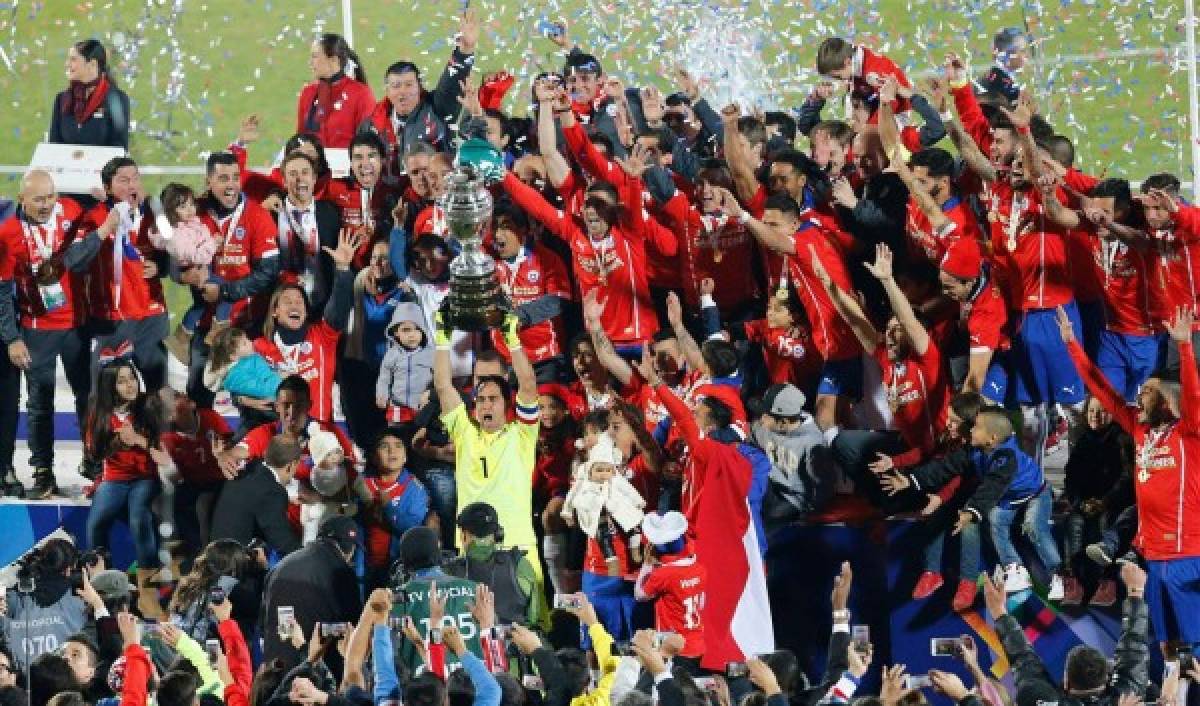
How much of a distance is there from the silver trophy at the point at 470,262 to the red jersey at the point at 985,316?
9.85 ft

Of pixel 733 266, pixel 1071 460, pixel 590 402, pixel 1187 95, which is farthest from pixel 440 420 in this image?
pixel 1187 95

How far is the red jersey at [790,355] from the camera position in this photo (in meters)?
13.9

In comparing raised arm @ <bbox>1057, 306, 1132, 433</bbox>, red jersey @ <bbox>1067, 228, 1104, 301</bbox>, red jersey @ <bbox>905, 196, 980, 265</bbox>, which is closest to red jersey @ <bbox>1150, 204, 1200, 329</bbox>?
red jersey @ <bbox>1067, 228, 1104, 301</bbox>

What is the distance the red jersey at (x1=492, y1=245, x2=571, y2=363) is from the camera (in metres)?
14.5

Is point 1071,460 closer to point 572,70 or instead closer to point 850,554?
point 850,554

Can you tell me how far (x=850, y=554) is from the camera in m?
13.7

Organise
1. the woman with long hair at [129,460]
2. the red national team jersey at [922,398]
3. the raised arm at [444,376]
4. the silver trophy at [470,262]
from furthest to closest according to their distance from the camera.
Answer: the woman with long hair at [129,460]
the raised arm at [444,376]
the red national team jersey at [922,398]
the silver trophy at [470,262]

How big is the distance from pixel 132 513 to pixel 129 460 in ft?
0.85

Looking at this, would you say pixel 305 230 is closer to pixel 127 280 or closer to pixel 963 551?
pixel 127 280

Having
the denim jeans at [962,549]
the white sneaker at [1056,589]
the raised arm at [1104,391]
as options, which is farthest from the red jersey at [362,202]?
the white sneaker at [1056,589]

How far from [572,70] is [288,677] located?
171 inches

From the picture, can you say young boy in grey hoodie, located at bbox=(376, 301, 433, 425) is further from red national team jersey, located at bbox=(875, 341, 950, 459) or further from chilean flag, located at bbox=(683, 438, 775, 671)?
red national team jersey, located at bbox=(875, 341, 950, 459)

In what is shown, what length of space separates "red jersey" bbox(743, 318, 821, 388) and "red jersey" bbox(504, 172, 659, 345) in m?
0.66

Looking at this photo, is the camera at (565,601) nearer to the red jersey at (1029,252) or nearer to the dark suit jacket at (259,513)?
the dark suit jacket at (259,513)
